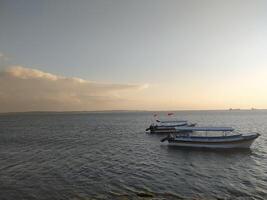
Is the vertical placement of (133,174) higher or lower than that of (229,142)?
lower

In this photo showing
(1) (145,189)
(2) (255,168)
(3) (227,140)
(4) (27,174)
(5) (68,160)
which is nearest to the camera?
(1) (145,189)

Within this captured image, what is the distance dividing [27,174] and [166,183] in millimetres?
16068

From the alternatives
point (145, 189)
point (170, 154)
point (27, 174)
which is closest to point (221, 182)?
point (145, 189)

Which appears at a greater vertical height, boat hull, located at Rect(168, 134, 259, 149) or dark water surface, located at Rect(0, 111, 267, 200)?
boat hull, located at Rect(168, 134, 259, 149)

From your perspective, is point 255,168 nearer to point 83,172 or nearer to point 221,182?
point 221,182

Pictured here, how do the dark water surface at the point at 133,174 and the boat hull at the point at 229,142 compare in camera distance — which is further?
the boat hull at the point at 229,142

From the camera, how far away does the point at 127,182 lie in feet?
91.3

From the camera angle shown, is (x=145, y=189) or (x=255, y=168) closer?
(x=145, y=189)

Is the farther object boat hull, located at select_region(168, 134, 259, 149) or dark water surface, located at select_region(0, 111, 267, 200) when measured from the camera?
boat hull, located at select_region(168, 134, 259, 149)

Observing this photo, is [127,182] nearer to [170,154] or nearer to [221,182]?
[221,182]

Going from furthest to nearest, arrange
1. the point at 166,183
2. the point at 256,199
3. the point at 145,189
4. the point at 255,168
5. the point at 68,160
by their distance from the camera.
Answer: the point at 68,160 < the point at 255,168 < the point at 166,183 < the point at 145,189 < the point at 256,199

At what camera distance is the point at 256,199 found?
22.6 meters

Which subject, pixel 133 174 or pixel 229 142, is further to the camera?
pixel 229 142

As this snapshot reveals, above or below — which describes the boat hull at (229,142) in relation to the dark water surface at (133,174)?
above
